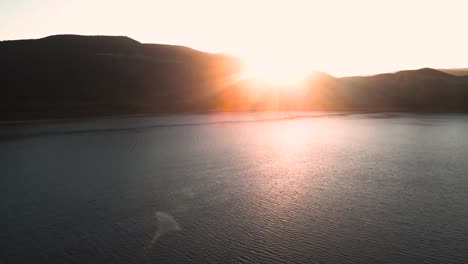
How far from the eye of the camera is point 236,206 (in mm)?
15078

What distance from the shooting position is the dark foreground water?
1079 cm

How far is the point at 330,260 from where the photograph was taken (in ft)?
33.2

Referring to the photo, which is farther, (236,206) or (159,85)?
(159,85)

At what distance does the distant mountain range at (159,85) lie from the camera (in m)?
92.9

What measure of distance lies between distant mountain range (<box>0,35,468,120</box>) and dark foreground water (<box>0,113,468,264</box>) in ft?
192

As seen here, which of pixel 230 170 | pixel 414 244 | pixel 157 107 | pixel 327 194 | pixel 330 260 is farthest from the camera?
pixel 157 107

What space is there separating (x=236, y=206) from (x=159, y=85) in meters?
104

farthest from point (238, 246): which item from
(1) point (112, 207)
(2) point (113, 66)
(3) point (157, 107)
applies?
(2) point (113, 66)

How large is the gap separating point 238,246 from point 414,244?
5.25m

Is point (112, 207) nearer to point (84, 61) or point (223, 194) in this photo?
point (223, 194)

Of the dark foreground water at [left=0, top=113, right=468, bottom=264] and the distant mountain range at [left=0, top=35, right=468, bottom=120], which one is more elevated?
the distant mountain range at [left=0, top=35, right=468, bottom=120]

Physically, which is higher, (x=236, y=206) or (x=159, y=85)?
(x=159, y=85)

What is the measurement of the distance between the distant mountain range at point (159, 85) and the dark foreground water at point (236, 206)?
192ft

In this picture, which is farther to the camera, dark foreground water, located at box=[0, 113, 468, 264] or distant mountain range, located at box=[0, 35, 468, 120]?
distant mountain range, located at box=[0, 35, 468, 120]
